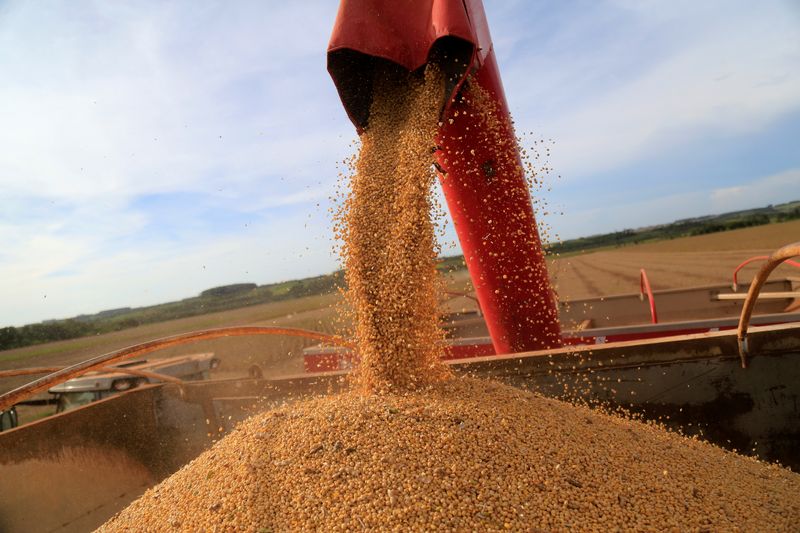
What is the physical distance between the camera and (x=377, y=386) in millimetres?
2029

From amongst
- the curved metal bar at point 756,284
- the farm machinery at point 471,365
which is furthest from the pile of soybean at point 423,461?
the curved metal bar at point 756,284

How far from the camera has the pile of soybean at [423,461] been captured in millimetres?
1360

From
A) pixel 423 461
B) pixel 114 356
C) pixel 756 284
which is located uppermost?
pixel 114 356

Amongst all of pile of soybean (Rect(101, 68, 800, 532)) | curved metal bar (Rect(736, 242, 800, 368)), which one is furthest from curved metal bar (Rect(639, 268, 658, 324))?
pile of soybean (Rect(101, 68, 800, 532))

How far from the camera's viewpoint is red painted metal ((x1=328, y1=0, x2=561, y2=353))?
8.27 feet

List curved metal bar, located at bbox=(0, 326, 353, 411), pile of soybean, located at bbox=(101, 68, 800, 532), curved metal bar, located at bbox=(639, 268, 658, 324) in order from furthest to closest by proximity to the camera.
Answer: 1. curved metal bar, located at bbox=(639, 268, 658, 324)
2. curved metal bar, located at bbox=(0, 326, 353, 411)
3. pile of soybean, located at bbox=(101, 68, 800, 532)

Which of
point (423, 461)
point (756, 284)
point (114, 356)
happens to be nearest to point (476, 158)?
point (756, 284)

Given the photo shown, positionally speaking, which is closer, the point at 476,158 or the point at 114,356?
the point at 114,356

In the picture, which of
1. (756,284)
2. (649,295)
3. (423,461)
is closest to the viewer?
(423,461)

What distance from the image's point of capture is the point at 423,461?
1481 millimetres

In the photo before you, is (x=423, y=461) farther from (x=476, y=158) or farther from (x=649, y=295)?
(x=649, y=295)

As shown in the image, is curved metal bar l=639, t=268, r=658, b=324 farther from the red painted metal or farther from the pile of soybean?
the pile of soybean

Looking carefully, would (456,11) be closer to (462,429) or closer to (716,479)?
(462,429)

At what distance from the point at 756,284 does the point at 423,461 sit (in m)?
1.42
